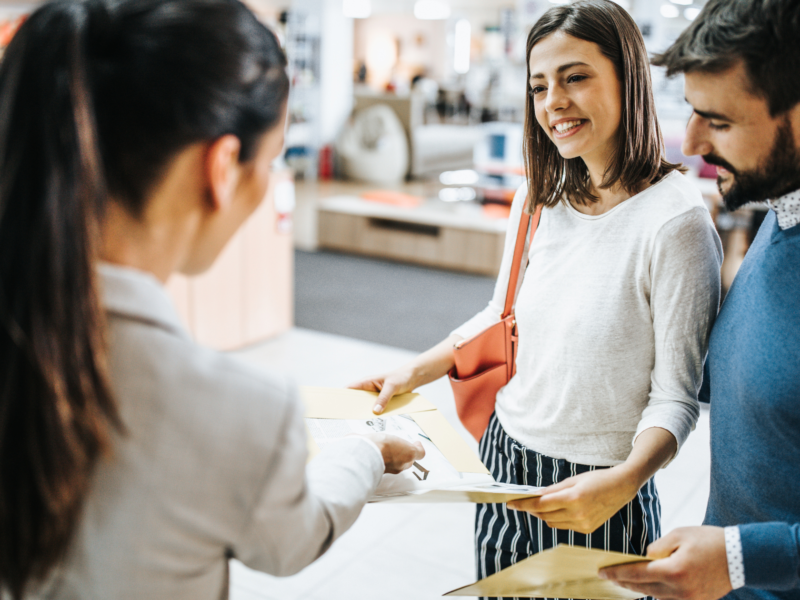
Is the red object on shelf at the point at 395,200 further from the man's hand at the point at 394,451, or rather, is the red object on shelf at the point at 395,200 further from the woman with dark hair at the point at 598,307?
the man's hand at the point at 394,451

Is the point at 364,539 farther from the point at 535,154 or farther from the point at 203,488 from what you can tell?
the point at 203,488

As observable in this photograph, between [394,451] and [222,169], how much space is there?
499 mm

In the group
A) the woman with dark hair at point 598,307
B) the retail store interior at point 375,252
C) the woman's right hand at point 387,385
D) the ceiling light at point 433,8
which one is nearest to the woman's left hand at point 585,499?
the woman with dark hair at point 598,307

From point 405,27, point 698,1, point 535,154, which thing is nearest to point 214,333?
point 535,154

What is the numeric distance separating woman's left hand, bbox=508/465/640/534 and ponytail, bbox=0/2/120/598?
68 centimetres

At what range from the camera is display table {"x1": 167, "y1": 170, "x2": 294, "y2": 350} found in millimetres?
4152

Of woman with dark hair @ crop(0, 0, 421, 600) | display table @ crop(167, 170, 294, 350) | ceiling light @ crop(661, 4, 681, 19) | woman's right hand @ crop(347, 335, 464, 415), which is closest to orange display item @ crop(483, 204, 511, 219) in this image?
display table @ crop(167, 170, 294, 350)

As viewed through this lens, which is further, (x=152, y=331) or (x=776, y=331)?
(x=776, y=331)

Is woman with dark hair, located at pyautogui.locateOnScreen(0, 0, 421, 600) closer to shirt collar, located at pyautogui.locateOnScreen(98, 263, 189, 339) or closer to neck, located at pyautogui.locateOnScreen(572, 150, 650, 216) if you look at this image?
shirt collar, located at pyautogui.locateOnScreen(98, 263, 189, 339)

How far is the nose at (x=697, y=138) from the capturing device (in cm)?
100

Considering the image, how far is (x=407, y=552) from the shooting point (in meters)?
2.53

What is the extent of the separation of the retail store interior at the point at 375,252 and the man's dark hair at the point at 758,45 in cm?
55

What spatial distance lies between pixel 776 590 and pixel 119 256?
3.19ft

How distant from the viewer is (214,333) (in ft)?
14.0
